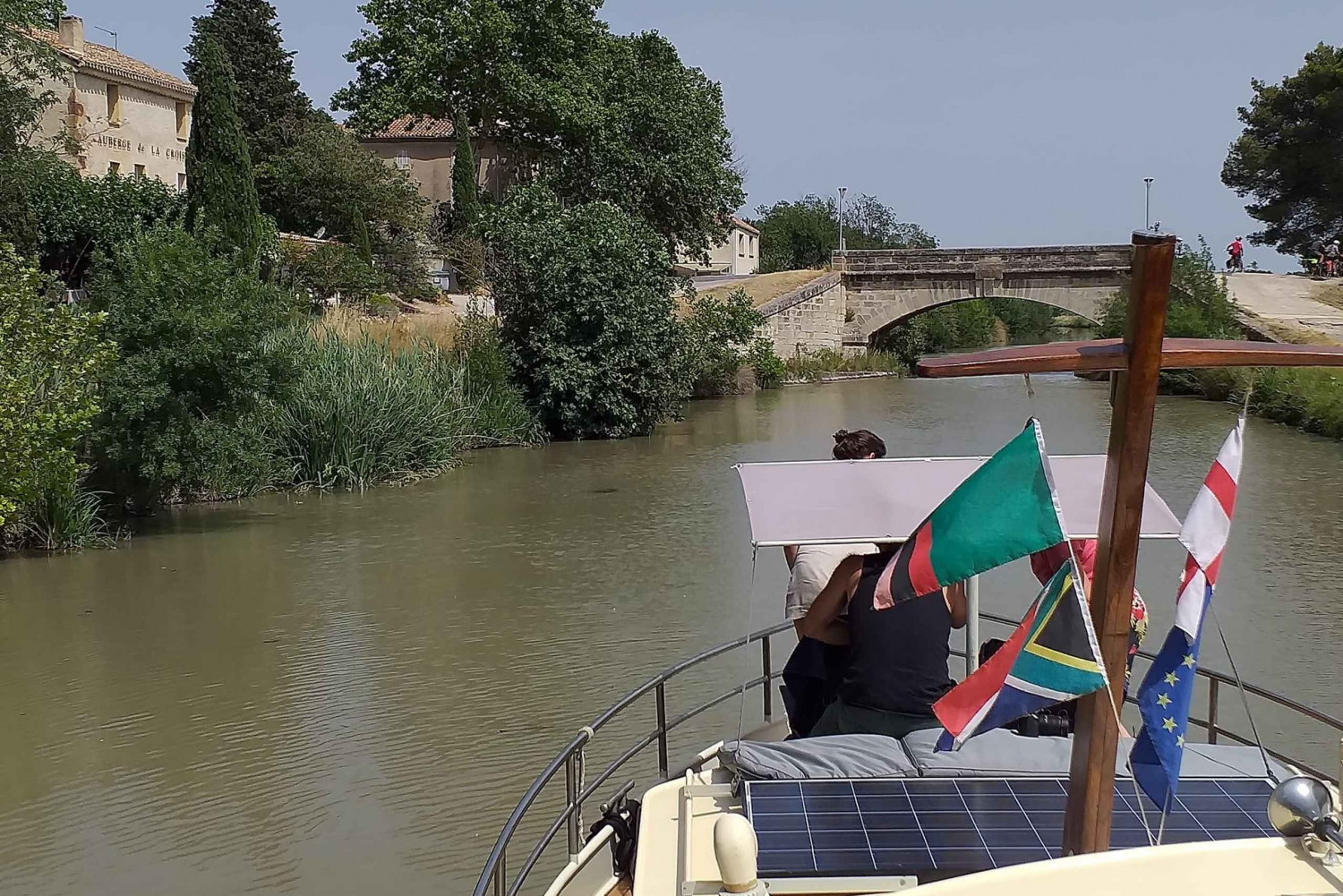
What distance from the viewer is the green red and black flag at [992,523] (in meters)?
2.81

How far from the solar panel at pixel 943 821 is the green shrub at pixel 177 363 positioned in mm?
11986

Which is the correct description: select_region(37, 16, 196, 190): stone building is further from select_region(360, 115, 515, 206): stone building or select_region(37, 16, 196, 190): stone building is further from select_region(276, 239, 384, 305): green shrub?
select_region(276, 239, 384, 305): green shrub

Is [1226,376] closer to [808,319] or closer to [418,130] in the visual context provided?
[808,319]

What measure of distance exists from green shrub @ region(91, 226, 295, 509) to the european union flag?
1300cm

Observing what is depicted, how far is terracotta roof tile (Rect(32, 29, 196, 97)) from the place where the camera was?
3916 centimetres

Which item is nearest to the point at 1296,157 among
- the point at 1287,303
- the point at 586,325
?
the point at 1287,303

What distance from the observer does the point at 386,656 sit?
10.8m

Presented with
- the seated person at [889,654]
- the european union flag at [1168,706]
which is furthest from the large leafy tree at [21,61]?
the european union flag at [1168,706]

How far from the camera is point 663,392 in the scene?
25.7 m

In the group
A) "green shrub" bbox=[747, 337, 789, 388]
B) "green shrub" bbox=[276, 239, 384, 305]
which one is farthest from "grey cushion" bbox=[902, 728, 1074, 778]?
"green shrub" bbox=[747, 337, 789, 388]

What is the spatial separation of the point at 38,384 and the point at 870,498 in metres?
10.6

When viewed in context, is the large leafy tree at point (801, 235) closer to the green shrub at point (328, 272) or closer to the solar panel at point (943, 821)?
the green shrub at point (328, 272)

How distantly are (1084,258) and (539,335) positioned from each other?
76.2 ft

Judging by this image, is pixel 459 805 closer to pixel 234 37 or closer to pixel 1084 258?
pixel 1084 258
